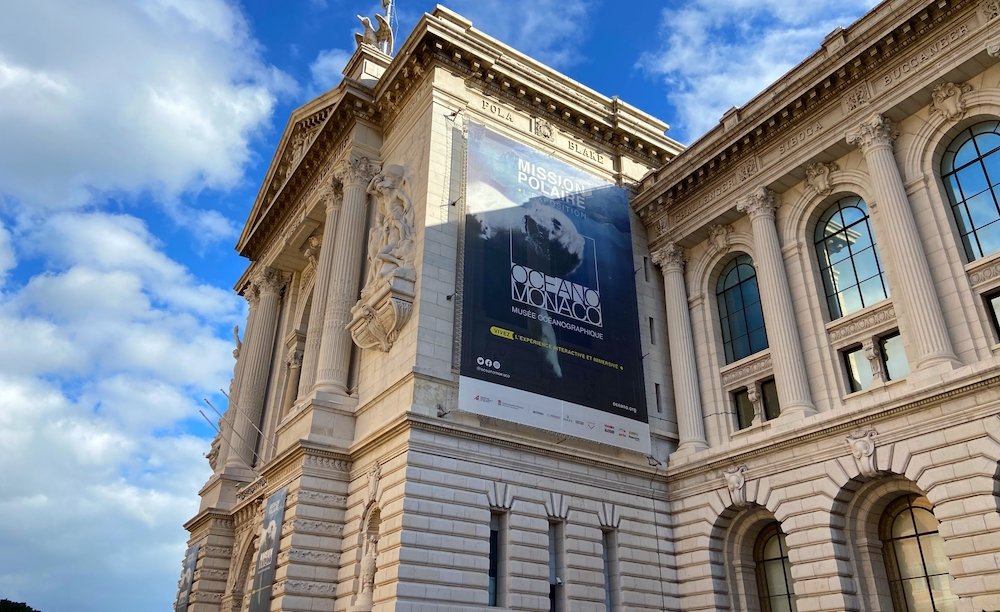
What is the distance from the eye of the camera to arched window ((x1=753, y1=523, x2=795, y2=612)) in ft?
76.6

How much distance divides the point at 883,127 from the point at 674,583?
616 inches

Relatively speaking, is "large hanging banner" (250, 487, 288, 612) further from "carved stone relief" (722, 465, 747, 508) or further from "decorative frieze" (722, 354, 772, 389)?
"decorative frieze" (722, 354, 772, 389)

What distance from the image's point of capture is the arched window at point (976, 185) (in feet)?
68.4

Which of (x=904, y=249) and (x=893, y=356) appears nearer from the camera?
(x=904, y=249)

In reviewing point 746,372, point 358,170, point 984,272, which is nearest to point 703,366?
point 746,372

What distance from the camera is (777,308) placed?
2502 centimetres

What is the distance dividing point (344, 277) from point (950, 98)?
2023cm

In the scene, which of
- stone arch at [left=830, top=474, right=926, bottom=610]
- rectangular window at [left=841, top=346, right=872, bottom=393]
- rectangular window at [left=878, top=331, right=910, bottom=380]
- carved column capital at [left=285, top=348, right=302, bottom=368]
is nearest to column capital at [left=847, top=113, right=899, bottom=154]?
rectangular window at [left=878, top=331, right=910, bottom=380]

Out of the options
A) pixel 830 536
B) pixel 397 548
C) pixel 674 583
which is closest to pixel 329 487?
pixel 397 548

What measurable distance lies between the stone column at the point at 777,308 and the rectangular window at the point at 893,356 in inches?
95.3

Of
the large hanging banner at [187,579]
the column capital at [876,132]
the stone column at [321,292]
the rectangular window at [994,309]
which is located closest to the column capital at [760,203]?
the column capital at [876,132]

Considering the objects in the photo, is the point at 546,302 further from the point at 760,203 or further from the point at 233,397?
the point at 233,397

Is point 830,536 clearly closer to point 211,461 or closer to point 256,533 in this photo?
point 256,533

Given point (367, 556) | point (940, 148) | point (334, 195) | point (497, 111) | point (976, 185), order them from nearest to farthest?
point (367, 556)
point (976, 185)
point (940, 148)
point (497, 111)
point (334, 195)
